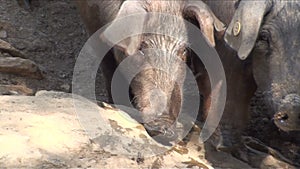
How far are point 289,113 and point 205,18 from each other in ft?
3.49

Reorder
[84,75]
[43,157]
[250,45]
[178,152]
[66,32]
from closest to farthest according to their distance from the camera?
[43,157] → [178,152] → [250,45] → [84,75] → [66,32]

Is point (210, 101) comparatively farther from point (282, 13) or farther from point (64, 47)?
point (64, 47)

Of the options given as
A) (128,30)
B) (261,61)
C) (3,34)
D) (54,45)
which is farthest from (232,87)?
(3,34)

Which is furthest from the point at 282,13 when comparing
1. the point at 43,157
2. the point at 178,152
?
the point at 43,157

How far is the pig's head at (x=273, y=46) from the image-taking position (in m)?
4.18

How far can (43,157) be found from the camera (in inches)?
130

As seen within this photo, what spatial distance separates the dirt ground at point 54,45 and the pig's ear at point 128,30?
115 cm

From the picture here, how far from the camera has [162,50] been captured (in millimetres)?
4617

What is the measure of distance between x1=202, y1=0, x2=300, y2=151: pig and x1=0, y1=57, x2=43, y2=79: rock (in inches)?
77.2

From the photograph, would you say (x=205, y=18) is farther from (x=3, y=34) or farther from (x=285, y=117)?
(x=3, y=34)

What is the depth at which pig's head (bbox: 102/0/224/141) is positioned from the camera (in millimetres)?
4324

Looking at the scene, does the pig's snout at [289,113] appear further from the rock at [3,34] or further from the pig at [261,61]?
the rock at [3,34]

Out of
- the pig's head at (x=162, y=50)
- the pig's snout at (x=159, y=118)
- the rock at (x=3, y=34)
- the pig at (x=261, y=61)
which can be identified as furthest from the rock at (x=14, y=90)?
the pig at (x=261, y=61)

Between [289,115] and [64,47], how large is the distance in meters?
3.49
